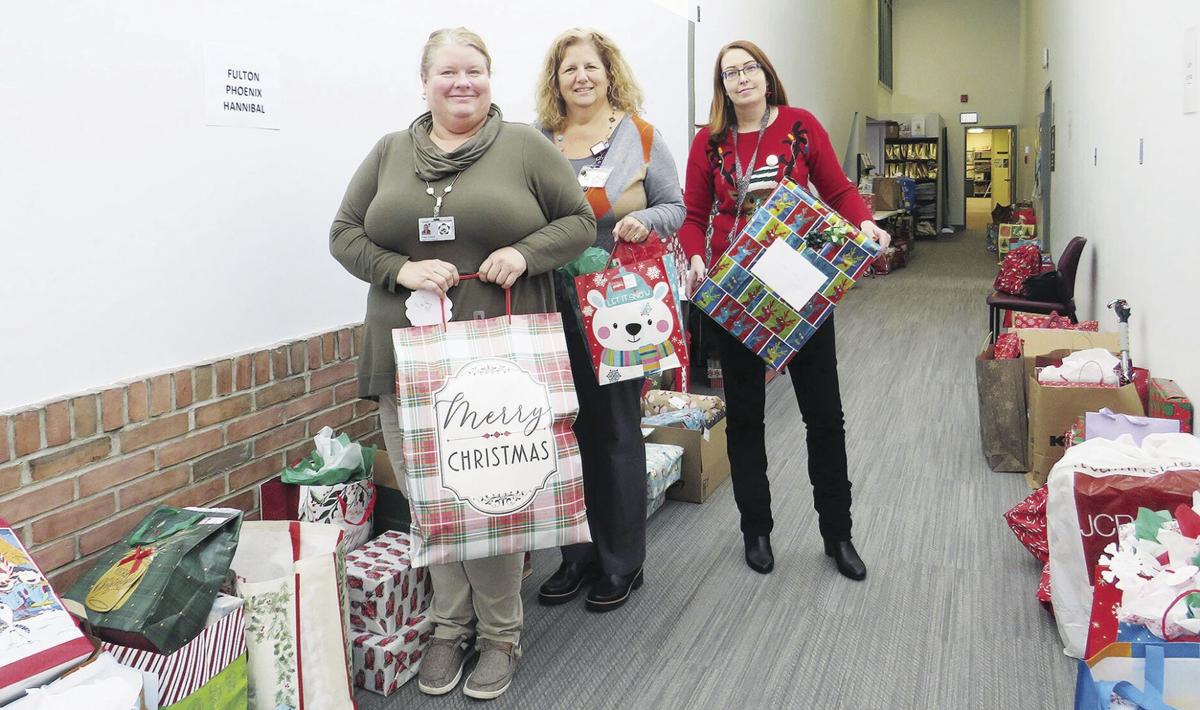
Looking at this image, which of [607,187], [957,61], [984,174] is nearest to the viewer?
[607,187]

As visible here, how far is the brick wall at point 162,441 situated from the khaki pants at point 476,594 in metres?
0.43

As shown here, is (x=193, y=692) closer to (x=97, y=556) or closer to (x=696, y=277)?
(x=97, y=556)

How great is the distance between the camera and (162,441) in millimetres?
2082

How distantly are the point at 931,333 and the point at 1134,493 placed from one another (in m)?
5.01

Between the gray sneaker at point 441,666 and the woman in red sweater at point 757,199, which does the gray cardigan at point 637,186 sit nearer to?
the woman in red sweater at point 757,199

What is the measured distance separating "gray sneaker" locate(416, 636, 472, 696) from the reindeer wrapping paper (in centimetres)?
104

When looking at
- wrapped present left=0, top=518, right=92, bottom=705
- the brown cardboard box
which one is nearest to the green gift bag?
wrapped present left=0, top=518, right=92, bottom=705

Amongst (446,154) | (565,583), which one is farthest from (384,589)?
(446,154)

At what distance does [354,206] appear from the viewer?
81.1 inches

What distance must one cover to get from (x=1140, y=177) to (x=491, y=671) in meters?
3.22

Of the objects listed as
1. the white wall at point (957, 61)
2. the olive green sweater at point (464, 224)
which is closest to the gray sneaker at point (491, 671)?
the olive green sweater at point (464, 224)

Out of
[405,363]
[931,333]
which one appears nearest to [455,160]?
[405,363]

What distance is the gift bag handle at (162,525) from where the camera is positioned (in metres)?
1.84

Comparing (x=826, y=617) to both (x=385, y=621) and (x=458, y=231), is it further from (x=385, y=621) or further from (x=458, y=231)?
(x=458, y=231)
